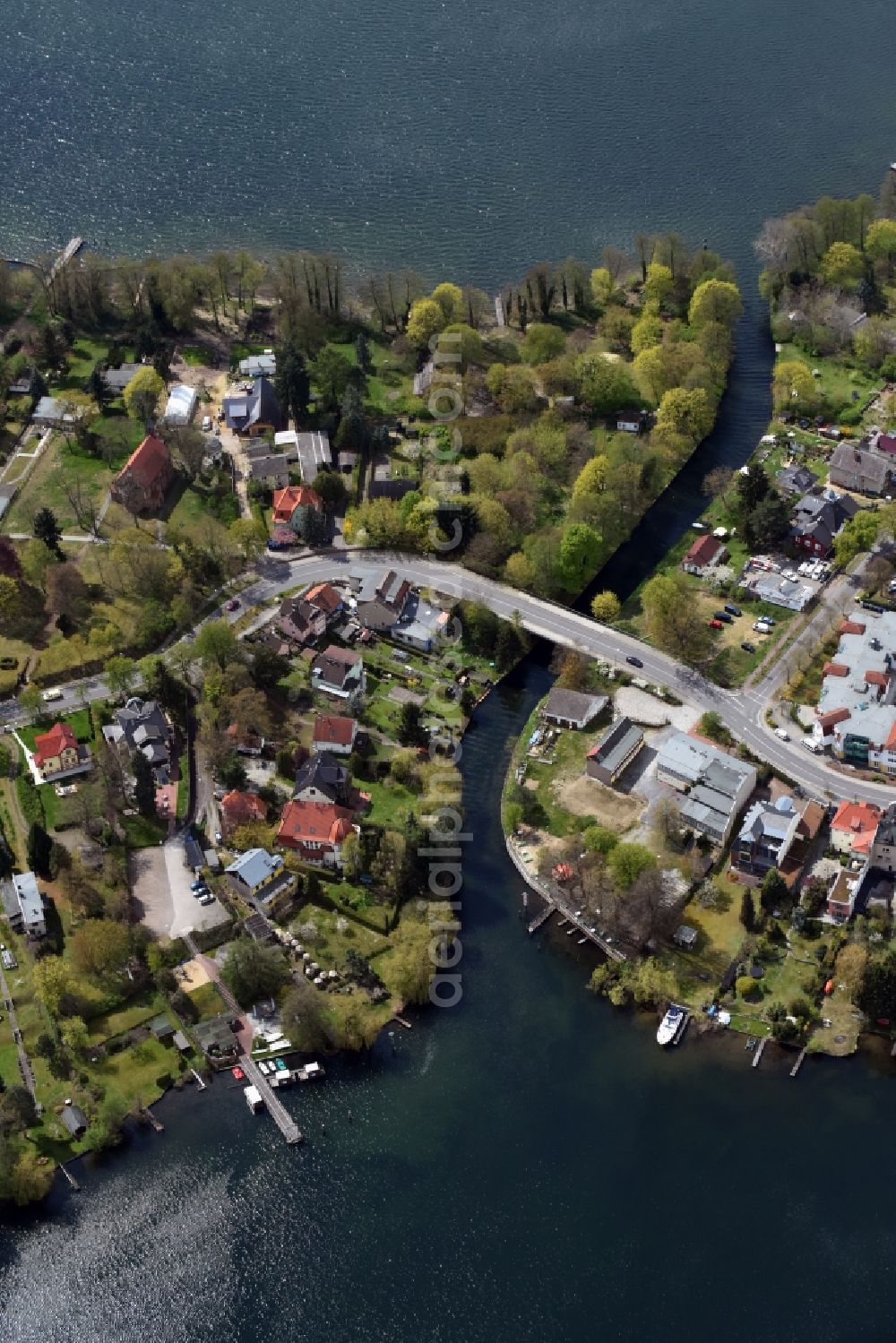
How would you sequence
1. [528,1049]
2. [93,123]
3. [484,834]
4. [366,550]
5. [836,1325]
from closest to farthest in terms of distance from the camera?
[836,1325], [528,1049], [484,834], [366,550], [93,123]

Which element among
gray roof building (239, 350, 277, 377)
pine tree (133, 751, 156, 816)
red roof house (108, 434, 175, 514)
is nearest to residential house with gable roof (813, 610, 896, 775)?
pine tree (133, 751, 156, 816)

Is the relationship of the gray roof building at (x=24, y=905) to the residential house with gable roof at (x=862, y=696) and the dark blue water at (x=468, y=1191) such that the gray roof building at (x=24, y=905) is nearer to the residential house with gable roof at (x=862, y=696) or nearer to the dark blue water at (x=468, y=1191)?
the dark blue water at (x=468, y=1191)

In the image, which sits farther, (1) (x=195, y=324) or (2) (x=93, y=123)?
(2) (x=93, y=123)

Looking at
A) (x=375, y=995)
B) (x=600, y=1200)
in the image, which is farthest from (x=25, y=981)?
(x=600, y=1200)

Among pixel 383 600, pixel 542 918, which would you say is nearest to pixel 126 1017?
pixel 542 918

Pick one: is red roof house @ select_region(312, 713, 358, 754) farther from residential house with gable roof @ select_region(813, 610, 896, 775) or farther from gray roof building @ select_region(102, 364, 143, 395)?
gray roof building @ select_region(102, 364, 143, 395)

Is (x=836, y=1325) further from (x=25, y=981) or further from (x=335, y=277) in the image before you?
(x=335, y=277)
